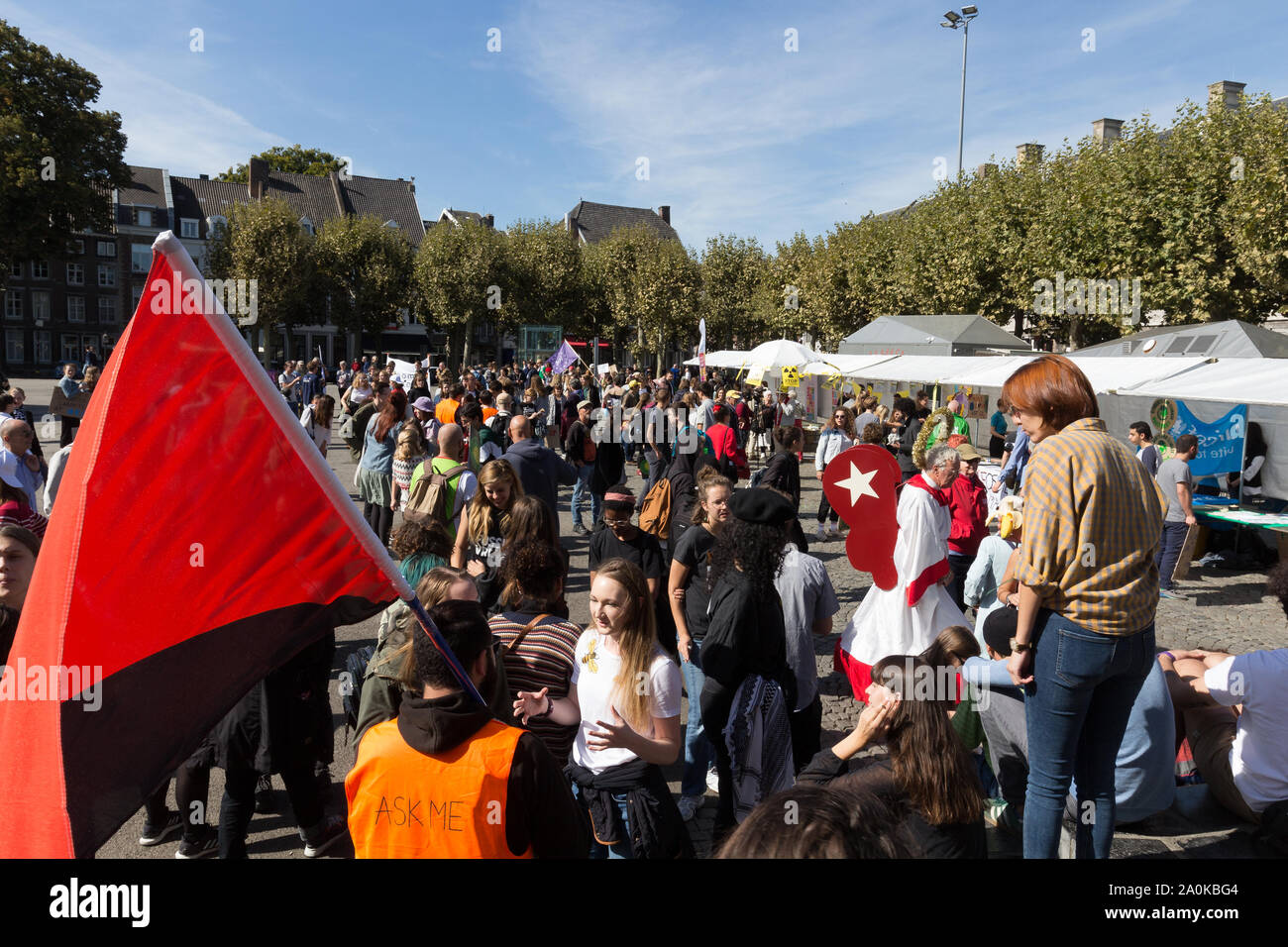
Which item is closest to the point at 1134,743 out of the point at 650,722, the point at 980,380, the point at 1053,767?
the point at 1053,767

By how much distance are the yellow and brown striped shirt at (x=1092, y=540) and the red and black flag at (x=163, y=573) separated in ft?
7.27

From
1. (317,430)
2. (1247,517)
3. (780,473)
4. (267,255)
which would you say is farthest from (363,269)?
(780,473)

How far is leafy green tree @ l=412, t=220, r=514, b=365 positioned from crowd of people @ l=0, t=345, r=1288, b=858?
1695 inches

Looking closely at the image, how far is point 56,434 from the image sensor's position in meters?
13.5

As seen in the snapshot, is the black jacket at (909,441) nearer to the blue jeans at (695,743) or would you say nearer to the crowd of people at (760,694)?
the crowd of people at (760,694)

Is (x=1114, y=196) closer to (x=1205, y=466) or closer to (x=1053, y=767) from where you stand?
(x=1205, y=466)

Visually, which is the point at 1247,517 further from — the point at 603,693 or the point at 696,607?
the point at 603,693

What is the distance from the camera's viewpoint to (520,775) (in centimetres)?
204

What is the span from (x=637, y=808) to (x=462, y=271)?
47105 mm

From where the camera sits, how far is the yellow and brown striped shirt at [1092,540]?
2861 millimetres
